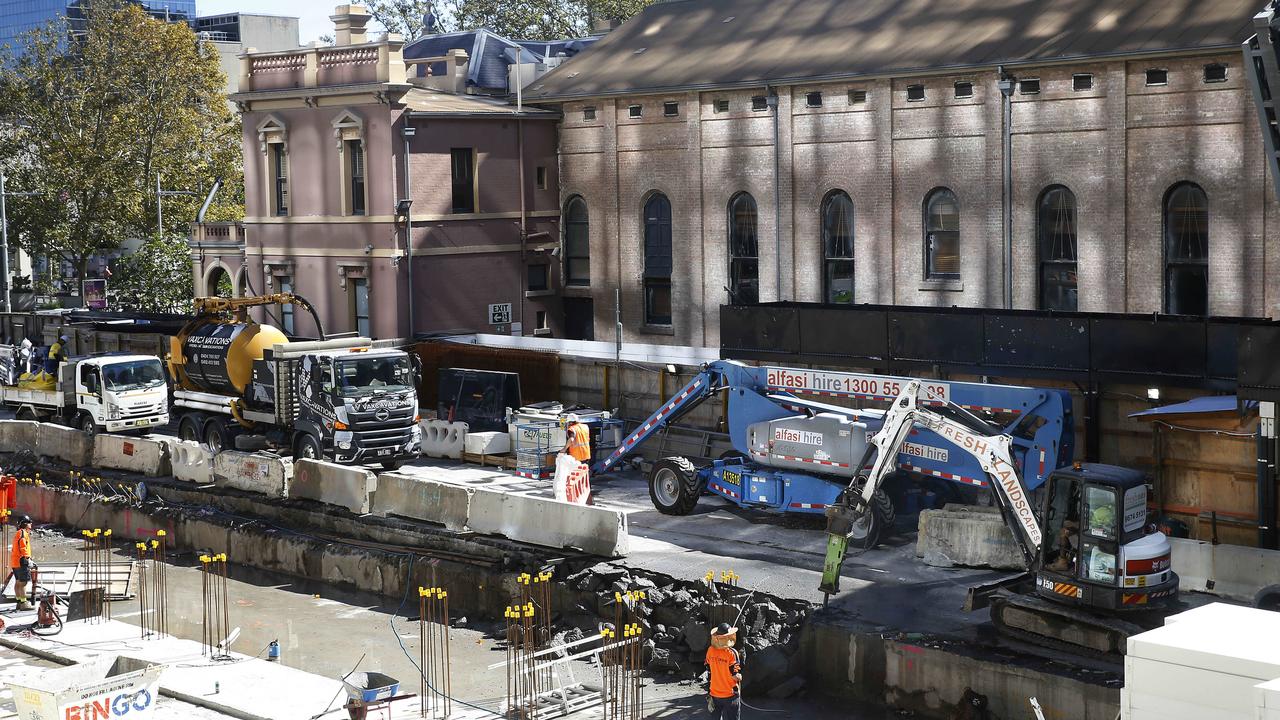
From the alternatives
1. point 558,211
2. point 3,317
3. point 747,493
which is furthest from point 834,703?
point 3,317

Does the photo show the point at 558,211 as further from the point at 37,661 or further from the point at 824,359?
the point at 37,661

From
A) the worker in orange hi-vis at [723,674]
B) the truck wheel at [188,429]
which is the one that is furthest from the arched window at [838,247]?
the worker in orange hi-vis at [723,674]

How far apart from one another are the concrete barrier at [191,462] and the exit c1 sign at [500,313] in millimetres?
12406

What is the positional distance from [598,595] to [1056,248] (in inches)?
687

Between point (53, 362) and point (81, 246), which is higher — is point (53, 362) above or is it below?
below

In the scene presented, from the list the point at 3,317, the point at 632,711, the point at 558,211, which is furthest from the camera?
the point at 3,317

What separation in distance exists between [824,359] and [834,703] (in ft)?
38.2

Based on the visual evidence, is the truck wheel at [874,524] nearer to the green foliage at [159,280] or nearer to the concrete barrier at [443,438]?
the concrete barrier at [443,438]

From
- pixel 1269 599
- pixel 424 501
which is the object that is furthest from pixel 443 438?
pixel 1269 599

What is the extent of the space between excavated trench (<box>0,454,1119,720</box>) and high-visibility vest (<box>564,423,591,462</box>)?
2.73 meters

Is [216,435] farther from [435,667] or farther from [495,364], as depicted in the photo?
[435,667]

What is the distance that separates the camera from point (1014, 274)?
3631 centimetres

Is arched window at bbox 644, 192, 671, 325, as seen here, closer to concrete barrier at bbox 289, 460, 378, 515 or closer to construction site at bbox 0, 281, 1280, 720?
construction site at bbox 0, 281, 1280, 720

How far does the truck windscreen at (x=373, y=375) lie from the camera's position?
3253 cm
